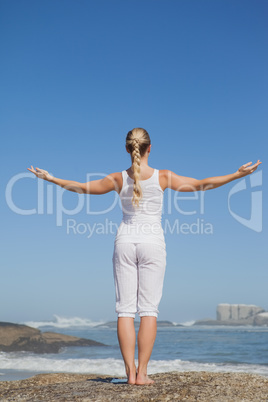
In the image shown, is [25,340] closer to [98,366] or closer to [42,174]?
[98,366]

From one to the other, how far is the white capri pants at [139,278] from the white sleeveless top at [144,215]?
0.09 metres

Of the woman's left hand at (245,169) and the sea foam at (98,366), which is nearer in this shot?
the woman's left hand at (245,169)

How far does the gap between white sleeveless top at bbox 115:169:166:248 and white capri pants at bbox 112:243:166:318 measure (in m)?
0.09

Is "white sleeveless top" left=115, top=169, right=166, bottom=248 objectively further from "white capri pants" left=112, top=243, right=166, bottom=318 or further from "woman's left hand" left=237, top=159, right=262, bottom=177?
"woman's left hand" left=237, top=159, right=262, bottom=177

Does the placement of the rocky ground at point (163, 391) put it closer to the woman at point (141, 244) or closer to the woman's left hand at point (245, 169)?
the woman at point (141, 244)

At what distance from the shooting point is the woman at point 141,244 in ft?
15.3

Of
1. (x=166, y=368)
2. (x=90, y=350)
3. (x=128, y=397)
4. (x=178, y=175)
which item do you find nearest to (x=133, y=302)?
(x=128, y=397)

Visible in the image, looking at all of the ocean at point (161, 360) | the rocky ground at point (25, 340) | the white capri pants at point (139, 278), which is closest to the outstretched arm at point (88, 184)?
the white capri pants at point (139, 278)

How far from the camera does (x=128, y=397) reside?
4125 millimetres

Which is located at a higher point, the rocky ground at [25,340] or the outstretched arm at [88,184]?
the outstretched arm at [88,184]

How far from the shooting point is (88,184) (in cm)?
514

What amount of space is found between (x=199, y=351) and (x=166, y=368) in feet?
24.6

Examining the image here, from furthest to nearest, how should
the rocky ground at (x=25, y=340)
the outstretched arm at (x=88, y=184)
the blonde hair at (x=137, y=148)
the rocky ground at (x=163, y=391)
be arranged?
the rocky ground at (x=25, y=340)
the outstretched arm at (x=88, y=184)
the blonde hair at (x=137, y=148)
the rocky ground at (x=163, y=391)

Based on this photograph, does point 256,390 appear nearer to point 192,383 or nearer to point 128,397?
point 192,383
